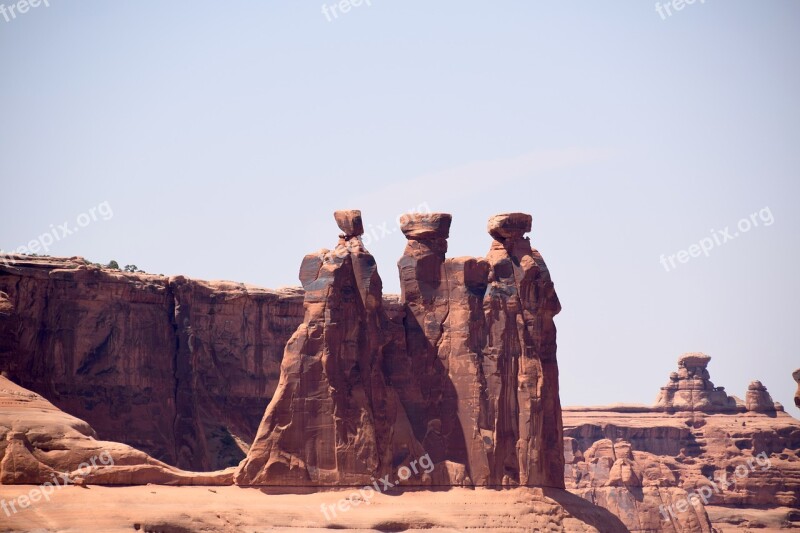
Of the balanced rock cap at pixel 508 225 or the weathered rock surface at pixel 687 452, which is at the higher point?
the balanced rock cap at pixel 508 225

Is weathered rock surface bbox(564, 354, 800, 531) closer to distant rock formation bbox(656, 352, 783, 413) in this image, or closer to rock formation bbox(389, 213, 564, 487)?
distant rock formation bbox(656, 352, 783, 413)

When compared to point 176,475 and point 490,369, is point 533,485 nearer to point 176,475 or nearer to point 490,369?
point 490,369

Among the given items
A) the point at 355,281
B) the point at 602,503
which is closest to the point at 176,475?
the point at 355,281

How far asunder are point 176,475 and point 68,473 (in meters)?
4.79

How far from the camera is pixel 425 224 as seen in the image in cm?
8169

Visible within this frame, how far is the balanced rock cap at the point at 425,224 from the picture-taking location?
81.6 m

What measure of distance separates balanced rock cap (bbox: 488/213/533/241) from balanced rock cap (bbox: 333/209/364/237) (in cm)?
768

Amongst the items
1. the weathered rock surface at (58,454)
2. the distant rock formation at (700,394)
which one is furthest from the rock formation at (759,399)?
the weathered rock surface at (58,454)

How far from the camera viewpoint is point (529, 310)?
8244 cm

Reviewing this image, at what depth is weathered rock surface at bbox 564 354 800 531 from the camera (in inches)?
4572

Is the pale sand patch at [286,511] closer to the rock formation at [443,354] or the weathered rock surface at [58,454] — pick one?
the weathered rock surface at [58,454]

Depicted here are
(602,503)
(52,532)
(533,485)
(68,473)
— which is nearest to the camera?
(52,532)

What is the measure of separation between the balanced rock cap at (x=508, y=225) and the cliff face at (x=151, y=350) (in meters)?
12.0

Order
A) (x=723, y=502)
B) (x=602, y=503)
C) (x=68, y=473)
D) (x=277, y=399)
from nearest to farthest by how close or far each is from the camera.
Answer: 1. (x=68, y=473)
2. (x=277, y=399)
3. (x=602, y=503)
4. (x=723, y=502)
